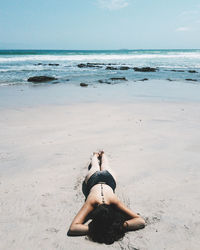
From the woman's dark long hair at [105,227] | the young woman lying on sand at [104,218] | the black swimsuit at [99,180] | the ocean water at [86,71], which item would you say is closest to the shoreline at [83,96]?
the ocean water at [86,71]

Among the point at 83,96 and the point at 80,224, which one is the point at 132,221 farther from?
the point at 83,96

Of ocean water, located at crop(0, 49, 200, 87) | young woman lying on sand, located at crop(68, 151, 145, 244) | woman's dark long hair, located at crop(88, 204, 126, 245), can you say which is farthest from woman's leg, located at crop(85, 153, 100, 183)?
ocean water, located at crop(0, 49, 200, 87)

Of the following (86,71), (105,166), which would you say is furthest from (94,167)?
(86,71)

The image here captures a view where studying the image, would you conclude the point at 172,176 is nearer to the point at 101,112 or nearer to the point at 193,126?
the point at 193,126

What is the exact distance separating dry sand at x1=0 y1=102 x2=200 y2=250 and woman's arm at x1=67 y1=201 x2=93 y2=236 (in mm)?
69

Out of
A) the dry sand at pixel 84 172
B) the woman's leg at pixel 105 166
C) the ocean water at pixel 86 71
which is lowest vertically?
the dry sand at pixel 84 172

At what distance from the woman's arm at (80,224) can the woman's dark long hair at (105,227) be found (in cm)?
10

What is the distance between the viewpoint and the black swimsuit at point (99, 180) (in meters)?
3.39

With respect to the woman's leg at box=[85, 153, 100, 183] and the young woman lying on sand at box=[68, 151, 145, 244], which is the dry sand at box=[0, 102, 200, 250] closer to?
the young woman lying on sand at box=[68, 151, 145, 244]

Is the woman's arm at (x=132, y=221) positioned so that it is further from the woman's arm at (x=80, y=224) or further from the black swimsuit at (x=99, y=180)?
the black swimsuit at (x=99, y=180)

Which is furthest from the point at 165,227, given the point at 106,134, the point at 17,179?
the point at 106,134

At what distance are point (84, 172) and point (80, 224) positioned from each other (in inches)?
55.2

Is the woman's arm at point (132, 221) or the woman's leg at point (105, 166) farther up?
the woman's leg at point (105, 166)

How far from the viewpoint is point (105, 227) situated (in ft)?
8.54
